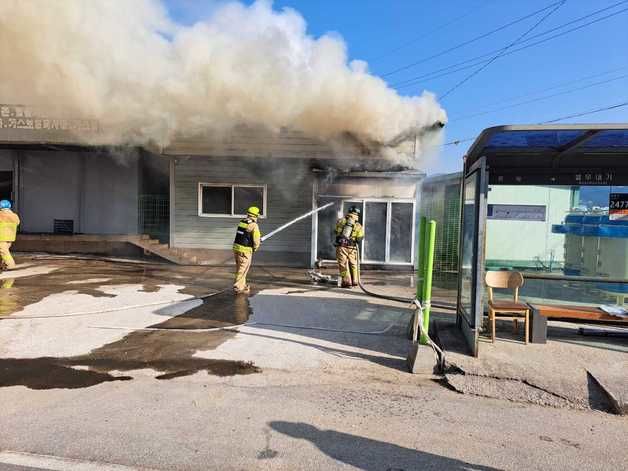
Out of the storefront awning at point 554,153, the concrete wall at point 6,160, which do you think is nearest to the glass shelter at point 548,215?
the storefront awning at point 554,153

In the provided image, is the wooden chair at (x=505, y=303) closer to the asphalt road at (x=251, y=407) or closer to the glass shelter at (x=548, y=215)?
the glass shelter at (x=548, y=215)

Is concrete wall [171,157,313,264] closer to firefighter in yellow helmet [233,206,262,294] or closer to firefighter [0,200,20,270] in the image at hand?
firefighter [0,200,20,270]

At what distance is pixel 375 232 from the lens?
11.5 meters

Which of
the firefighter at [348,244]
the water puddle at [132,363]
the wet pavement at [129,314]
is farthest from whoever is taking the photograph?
the firefighter at [348,244]

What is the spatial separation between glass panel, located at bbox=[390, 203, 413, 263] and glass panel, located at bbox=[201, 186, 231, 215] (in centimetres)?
449

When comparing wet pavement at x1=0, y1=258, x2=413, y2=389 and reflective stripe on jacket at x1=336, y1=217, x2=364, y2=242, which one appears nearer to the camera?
wet pavement at x1=0, y1=258, x2=413, y2=389

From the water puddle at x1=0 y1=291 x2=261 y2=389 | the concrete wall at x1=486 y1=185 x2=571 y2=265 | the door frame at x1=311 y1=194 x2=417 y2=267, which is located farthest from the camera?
the door frame at x1=311 y1=194 x2=417 y2=267

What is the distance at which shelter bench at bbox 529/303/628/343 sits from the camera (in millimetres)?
5152

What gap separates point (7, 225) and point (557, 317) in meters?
10.4

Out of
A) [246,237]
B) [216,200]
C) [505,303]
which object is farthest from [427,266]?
[216,200]

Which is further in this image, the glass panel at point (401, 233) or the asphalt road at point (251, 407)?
the glass panel at point (401, 233)

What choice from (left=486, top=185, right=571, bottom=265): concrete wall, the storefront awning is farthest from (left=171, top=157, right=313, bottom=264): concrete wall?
the storefront awning

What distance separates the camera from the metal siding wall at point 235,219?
1238 centimetres

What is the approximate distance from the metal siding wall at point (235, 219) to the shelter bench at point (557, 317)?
771cm
